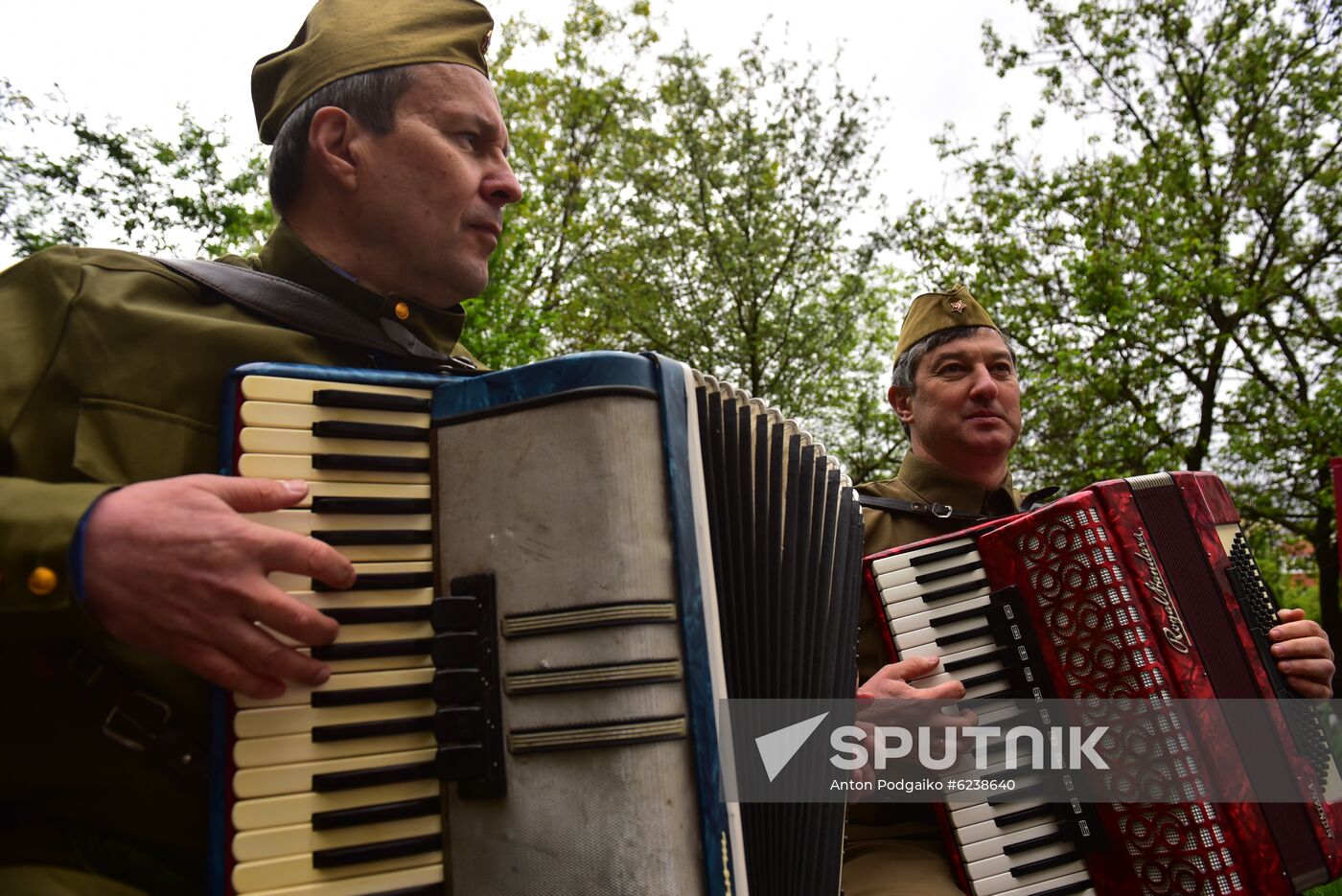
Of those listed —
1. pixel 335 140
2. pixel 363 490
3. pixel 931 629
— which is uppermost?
pixel 335 140

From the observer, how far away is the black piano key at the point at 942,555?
8.47 ft

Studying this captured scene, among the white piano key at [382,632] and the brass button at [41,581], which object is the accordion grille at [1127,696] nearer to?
the white piano key at [382,632]

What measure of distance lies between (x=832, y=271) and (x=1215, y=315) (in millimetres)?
5104

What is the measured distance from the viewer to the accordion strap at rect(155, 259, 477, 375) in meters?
1.72

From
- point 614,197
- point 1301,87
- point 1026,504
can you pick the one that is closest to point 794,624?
point 1026,504

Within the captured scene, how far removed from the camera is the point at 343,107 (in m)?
1.97

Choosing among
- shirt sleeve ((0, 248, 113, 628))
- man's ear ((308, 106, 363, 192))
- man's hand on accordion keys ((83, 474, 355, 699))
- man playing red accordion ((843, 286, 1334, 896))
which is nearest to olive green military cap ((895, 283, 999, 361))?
man playing red accordion ((843, 286, 1334, 896))

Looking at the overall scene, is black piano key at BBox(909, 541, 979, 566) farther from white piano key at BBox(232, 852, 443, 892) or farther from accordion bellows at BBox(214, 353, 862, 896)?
white piano key at BBox(232, 852, 443, 892)

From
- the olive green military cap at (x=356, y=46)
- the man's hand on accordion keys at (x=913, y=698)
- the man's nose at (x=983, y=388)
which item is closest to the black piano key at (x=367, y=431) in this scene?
the olive green military cap at (x=356, y=46)

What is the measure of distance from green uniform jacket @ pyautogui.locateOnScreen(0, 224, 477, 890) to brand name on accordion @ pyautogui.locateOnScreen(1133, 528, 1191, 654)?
200 cm

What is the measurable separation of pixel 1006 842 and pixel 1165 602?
2.38 ft

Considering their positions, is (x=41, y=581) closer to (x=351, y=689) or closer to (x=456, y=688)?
(x=351, y=689)

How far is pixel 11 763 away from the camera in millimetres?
1335

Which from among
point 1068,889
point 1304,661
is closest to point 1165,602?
point 1304,661
